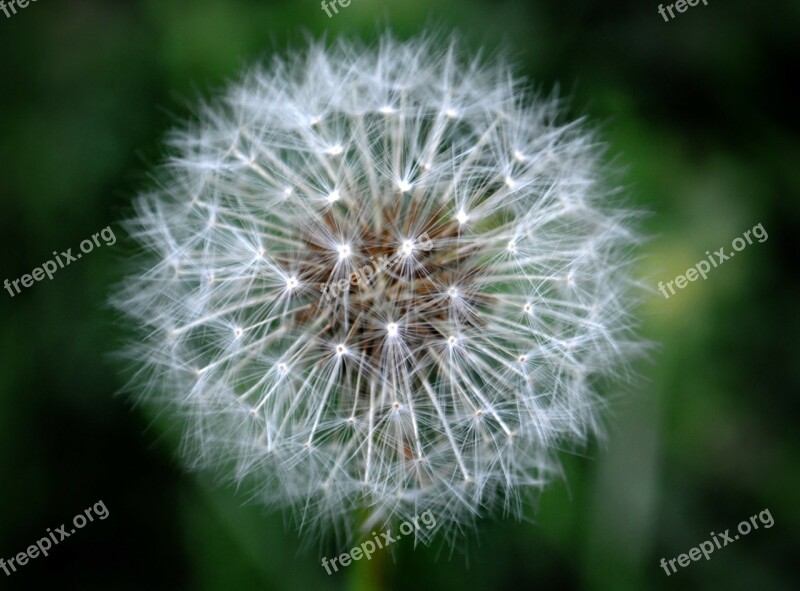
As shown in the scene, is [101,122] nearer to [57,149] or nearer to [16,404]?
[57,149]

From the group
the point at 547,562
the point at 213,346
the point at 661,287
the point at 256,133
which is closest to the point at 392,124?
the point at 256,133

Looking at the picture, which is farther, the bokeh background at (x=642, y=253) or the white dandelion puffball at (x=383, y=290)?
the bokeh background at (x=642, y=253)

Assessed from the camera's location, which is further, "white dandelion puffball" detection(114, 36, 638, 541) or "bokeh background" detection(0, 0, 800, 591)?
"bokeh background" detection(0, 0, 800, 591)

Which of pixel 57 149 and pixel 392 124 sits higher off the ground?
pixel 57 149
